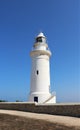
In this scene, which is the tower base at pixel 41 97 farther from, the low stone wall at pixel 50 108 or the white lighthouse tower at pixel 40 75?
the low stone wall at pixel 50 108

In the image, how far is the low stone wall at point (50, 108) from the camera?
38.5ft

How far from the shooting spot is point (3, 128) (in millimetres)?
8523

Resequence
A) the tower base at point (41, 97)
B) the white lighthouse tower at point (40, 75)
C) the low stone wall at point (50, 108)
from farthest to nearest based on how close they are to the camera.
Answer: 1. the white lighthouse tower at point (40, 75)
2. the tower base at point (41, 97)
3. the low stone wall at point (50, 108)


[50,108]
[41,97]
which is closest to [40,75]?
[41,97]

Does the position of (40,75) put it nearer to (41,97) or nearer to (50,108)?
(41,97)

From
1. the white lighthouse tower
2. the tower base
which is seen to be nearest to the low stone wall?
the tower base

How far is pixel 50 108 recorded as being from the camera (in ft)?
43.9

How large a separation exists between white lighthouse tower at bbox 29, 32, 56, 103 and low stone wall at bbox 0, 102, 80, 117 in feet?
13.0

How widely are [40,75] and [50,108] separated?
7.76 meters

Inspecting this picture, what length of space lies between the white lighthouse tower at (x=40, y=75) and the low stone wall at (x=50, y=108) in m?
3.95

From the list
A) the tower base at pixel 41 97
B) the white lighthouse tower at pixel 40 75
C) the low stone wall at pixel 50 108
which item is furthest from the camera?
the white lighthouse tower at pixel 40 75

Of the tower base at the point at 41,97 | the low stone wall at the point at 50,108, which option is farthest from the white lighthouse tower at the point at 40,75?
the low stone wall at the point at 50,108

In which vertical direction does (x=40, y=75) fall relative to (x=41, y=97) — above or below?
above

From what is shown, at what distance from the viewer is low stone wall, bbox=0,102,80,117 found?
11.7 metres
